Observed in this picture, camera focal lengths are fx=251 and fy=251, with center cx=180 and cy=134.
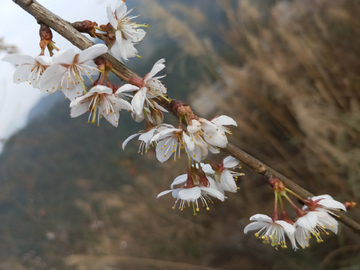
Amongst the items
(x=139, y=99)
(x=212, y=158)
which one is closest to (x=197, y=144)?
(x=139, y=99)

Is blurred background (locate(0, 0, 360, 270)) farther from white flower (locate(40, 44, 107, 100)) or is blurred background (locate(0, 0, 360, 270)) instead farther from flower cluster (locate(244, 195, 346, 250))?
white flower (locate(40, 44, 107, 100))

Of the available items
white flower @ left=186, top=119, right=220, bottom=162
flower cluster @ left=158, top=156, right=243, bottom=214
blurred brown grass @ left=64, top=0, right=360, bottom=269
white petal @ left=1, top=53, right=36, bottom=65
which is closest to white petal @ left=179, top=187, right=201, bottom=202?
flower cluster @ left=158, top=156, right=243, bottom=214

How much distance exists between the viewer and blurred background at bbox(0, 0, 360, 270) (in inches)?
65.1

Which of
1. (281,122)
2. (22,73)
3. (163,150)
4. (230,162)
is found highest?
(281,122)

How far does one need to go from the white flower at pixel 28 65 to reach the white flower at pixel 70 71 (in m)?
0.03

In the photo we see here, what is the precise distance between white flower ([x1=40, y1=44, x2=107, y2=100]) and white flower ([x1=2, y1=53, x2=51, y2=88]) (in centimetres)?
3

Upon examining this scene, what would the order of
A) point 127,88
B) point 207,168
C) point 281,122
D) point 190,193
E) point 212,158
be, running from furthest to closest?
1. point 212,158
2. point 281,122
3. point 207,168
4. point 190,193
5. point 127,88

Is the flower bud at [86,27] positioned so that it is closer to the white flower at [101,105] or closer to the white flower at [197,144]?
the white flower at [101,105]

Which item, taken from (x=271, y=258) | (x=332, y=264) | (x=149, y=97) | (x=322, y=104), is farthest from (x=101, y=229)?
(x=149, y=97)

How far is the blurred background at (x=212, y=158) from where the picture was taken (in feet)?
5.42

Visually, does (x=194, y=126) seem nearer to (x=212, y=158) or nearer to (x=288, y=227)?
(x=288, y=227)

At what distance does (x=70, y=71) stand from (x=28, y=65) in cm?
9

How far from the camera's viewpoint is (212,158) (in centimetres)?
241

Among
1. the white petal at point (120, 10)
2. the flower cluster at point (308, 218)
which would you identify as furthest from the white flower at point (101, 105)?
the flower cluster at point (308, 218)
